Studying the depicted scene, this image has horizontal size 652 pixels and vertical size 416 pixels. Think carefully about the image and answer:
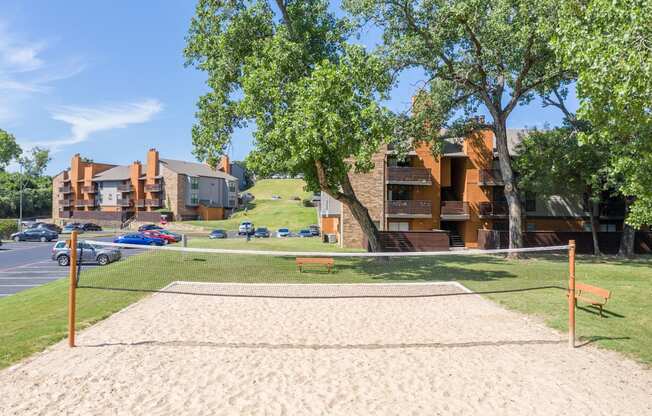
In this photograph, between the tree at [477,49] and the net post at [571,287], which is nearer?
the net post at [571,287]

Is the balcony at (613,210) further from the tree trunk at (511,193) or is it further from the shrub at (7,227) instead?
the shrub at (7,227)

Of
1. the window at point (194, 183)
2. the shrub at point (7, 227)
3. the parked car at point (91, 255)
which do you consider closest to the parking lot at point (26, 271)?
the parked car at point (91, 255)

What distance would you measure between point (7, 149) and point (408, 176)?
114 metres

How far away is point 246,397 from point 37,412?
10.1 feet

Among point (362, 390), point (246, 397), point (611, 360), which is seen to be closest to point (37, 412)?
point (246, 397)

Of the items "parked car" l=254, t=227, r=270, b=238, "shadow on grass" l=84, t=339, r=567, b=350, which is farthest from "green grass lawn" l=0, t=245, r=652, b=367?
"parked car" l=254, t=227, r=270, b=238

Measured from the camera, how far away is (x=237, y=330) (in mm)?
10891

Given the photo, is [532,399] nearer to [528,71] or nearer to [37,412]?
[37,412]

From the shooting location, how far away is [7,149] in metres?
108

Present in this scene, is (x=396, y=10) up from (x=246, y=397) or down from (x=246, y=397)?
up

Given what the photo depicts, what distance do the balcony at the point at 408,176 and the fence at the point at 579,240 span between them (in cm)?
812

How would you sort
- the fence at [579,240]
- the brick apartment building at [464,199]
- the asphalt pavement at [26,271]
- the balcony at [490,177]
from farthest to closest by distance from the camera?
1. the balcony at [490,177]
2. the brick apartment building at [464,199]
3. the fence at [579,240]
4. the asphalt pavement at [26,271]

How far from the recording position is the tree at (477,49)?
25656 mm

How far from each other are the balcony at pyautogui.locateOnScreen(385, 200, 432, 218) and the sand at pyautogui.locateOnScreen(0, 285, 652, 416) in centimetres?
2848
